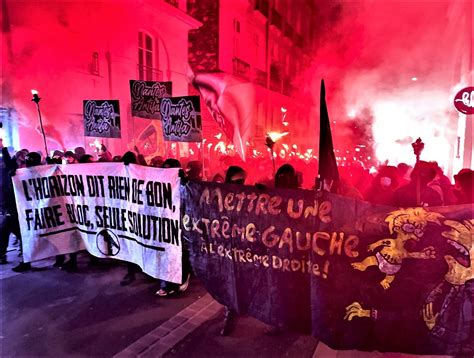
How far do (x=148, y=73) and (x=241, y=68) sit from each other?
30.2 feet

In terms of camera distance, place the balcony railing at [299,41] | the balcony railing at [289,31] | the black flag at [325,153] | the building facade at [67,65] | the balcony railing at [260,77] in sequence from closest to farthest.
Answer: the black flag at [325,153], the building facade at [67,65], the balcony railing at [260,77], the balcony railing at [289,31], the balcony railing at [299,41]

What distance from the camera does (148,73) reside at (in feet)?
48.4

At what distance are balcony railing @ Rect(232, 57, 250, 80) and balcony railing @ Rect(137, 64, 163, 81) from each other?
7.47 metres

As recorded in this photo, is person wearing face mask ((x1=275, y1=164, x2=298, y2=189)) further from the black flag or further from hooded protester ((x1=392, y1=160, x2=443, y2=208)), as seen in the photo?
hooded protester ((x1=392, y1=160, x2=443, y2=208))

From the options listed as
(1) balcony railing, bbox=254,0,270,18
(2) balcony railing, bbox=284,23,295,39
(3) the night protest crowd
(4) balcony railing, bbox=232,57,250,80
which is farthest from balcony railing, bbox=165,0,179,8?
(2) balcony railing, bbox=284,23,295,39

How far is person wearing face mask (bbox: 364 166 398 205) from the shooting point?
16.6 ft

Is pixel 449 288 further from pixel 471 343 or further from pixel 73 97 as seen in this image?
pixel 73 97

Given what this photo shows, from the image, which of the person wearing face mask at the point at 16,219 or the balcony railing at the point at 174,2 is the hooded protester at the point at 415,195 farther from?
the balcony railing at the point at 174,2

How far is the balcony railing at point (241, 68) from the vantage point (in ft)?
71.8

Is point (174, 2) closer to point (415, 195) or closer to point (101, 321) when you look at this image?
point (415, 195)

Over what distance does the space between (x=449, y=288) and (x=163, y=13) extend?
50.3ft

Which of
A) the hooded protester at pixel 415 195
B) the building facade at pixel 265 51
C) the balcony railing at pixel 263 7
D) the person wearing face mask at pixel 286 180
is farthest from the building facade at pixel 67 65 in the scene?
the balcony railing at pixel 263 7

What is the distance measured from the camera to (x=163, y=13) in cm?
1514

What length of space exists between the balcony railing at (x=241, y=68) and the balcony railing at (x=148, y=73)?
24.5 feet
